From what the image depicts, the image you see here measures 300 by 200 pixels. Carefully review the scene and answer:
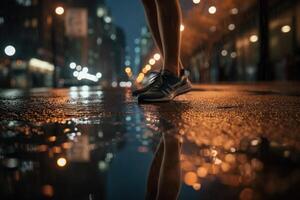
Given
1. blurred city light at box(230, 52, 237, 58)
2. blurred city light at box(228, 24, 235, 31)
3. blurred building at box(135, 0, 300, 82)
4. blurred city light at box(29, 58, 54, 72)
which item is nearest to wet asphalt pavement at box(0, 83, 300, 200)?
blurred building at box(135, 0, 300, 82)

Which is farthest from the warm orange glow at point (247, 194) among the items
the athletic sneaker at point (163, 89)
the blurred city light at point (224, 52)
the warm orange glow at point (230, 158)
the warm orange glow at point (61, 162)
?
the blurred city light at point (224, 52)

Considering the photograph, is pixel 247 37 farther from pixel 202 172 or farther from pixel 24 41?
pixel 24 41

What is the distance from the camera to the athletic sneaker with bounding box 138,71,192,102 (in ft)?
10.2

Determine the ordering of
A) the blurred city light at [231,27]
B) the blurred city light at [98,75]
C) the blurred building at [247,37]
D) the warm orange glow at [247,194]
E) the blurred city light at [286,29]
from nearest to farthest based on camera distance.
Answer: the warm orange glow at [247,194] < the blurred building at [247,37] < the blurred city light at [286,29] < the blurred city light at [231,27] < the blurred city light at [98,75]

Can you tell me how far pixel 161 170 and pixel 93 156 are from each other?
0.22 meters

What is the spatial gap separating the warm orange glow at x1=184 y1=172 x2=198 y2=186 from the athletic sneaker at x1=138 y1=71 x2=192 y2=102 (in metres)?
2.15

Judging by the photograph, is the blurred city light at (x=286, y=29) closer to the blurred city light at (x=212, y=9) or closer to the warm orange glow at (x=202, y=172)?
the blurred city light at (x=212, y=9)

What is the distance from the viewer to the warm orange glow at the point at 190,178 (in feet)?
2.81

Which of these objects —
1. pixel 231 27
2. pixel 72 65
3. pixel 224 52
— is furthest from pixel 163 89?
pixel 72 65

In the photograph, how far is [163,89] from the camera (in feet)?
10.4

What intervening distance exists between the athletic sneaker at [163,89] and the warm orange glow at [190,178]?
7.07 feet

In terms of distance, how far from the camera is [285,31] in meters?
20.3

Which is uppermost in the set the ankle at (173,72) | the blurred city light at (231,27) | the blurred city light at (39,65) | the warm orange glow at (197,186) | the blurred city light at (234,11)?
the blurred city light at (234,11)

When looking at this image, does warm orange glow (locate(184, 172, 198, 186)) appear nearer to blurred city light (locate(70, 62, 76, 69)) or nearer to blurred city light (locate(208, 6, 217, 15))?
blurred city light (locate(208, 6, 217, 15))
